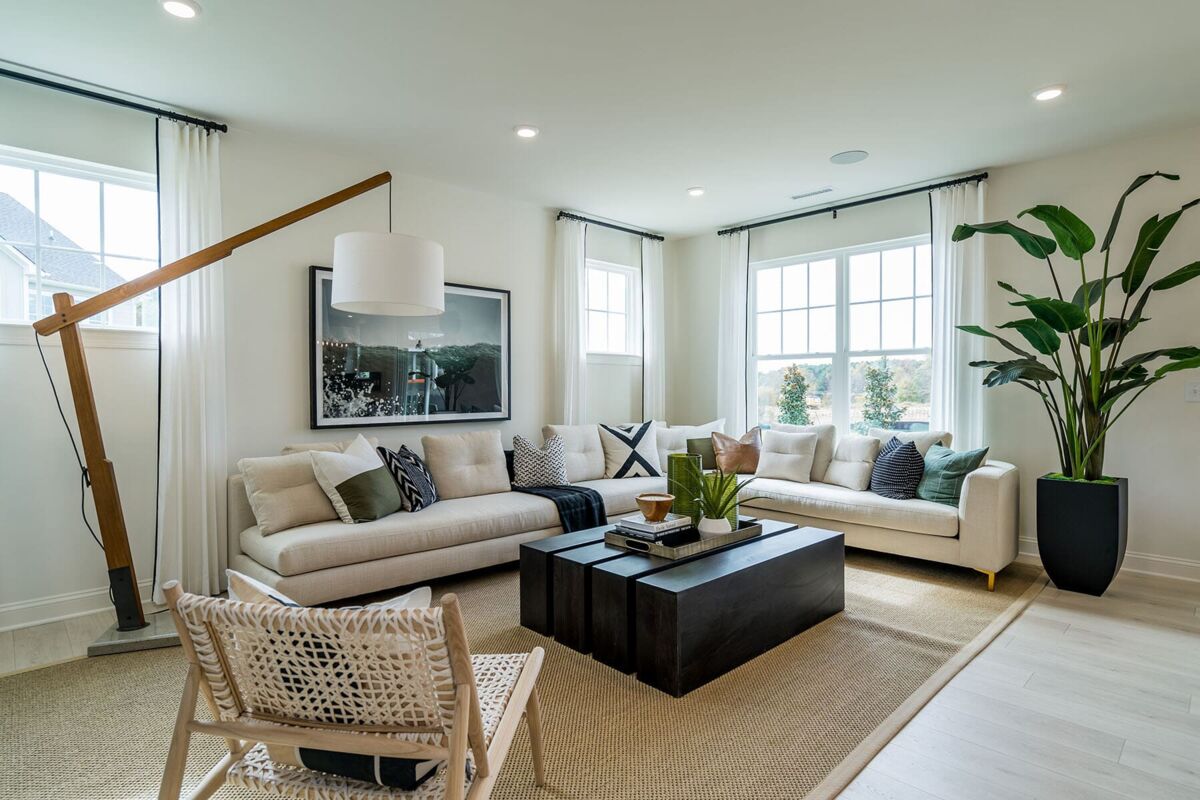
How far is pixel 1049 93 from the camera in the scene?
311 centimetres

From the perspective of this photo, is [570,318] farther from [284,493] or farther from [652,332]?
[284,493]

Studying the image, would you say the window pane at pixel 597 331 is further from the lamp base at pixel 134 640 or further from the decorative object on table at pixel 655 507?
the lamp base at pixel 134 640

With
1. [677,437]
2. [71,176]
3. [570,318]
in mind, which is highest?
[71,176]

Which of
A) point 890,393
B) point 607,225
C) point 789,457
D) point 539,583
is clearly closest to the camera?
point 539,583

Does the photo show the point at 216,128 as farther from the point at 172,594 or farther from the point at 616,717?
the point at 616,717

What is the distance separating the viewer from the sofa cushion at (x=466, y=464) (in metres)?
3.98

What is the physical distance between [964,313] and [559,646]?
11.9 feet

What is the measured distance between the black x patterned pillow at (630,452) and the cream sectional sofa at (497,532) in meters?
0.38

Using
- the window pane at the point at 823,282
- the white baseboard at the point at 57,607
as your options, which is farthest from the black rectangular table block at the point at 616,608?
the window pane at the point at 823,282

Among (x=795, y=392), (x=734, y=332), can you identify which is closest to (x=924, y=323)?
(x=795, y=392)

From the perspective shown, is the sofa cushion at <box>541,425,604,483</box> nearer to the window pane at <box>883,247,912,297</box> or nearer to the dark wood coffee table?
the dark wood coffee table

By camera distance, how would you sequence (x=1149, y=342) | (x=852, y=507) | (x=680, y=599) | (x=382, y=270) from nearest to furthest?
(x=680, y=599), (x=382, y=270), (x=1149, y=342), (x=852, y=507)

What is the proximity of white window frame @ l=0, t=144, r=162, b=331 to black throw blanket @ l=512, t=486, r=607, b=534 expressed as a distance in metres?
2.46

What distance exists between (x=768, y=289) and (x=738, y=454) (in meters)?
1.71
